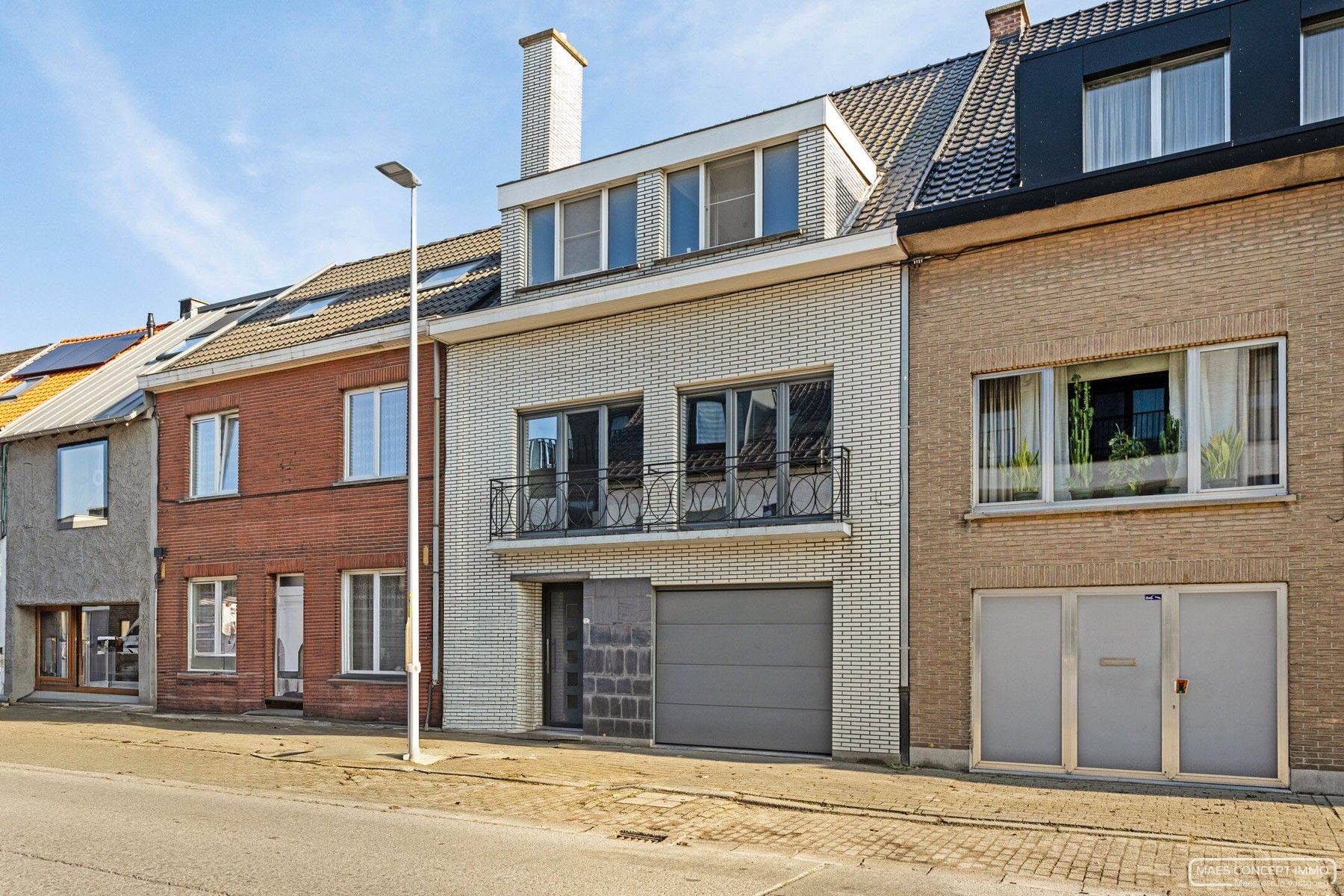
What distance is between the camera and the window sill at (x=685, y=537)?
510 inches

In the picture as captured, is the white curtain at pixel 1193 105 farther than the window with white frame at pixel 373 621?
No

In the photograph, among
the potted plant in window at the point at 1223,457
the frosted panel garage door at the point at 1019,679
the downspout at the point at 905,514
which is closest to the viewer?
the potted plant in window at the point at 1223,457

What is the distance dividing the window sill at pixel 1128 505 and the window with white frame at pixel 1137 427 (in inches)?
3.7

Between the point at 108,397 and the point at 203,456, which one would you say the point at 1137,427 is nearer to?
the point at 203,456

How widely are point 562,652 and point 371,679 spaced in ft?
11.0

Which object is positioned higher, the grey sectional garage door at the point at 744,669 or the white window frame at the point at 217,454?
the white window frame at the point at 217,454

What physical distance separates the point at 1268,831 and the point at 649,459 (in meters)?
8.28

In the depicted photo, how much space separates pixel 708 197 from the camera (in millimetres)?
14828

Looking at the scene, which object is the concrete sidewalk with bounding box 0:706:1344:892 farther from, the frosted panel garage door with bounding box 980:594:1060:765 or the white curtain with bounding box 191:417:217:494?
the white curtain with bounding box 191:417:217:494

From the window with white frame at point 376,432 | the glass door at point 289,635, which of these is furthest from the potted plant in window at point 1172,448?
the glass door at point 289,635

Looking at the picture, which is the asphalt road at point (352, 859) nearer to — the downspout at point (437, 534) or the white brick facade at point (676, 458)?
the white brick facade at point (676, 458)

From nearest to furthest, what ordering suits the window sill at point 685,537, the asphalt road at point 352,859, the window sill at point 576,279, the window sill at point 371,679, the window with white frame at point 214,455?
the asphalt road at point 352,859, the window sill at point 685,537, the window sill at point 576,279, the window sill at point 371,679, the window with white frame at point 214,455

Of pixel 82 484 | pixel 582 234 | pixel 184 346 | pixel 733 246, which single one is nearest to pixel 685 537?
pixel 733 246

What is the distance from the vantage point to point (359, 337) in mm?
17328
